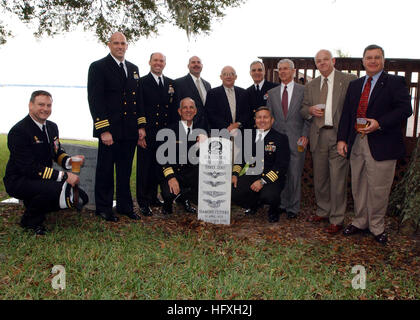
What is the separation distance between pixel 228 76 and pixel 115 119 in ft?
5.72

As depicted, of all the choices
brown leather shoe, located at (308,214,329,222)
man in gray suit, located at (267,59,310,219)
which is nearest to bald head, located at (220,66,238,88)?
man in gray suit, located at (267,59,310,219)

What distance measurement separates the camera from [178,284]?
3207 mm

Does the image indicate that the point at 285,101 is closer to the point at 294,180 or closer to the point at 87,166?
the point at 294,180

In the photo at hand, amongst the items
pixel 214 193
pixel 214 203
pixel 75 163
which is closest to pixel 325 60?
pixel 214 193

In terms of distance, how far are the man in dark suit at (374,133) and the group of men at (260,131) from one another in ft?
0.04

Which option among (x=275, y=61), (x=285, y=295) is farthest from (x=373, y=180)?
(x=275, y=61)

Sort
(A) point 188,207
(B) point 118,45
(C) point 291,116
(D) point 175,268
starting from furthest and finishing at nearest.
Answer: (A) point 188,207, (C) point 291,116, (B) point 118,45, (D) point 175,268

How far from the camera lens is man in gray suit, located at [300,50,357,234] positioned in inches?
190

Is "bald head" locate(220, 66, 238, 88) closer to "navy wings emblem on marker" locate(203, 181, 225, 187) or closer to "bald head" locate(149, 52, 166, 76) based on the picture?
"bald head" locate(149, 52, 166, 76)

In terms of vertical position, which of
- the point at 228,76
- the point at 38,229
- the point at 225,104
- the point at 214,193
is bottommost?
the point at 38,229

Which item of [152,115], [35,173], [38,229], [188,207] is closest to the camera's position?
[35,173]

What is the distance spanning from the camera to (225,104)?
552 cm

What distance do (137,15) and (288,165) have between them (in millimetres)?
7165

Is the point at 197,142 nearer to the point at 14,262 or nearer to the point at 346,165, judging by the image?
the point at 346,165
